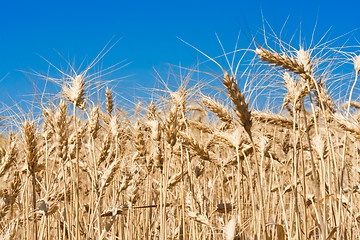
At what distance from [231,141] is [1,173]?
158cm

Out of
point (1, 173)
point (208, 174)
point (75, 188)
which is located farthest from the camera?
point (208, 174)

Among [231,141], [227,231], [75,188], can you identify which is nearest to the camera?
[227,231]

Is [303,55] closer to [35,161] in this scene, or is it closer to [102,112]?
[35,161]

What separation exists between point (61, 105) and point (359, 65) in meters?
1.90

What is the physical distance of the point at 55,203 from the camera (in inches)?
81.8

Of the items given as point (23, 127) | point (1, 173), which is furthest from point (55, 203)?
point (1, 173)

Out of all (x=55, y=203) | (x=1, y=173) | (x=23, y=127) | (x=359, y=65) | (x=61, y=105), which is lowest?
(x=55, y=203)

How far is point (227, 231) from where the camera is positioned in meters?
1.63

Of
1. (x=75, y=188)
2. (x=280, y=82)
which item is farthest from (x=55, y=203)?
(x=280, y=82)

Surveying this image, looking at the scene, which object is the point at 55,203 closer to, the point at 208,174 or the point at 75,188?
the point at 75,188

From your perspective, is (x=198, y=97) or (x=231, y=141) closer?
(x=231, y=141)

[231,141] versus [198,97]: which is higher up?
[198,97]

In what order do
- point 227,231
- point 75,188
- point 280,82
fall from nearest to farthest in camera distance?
1. point 227,231
2. point 75,188
3. point 280,82

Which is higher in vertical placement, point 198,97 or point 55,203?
point 198,97
